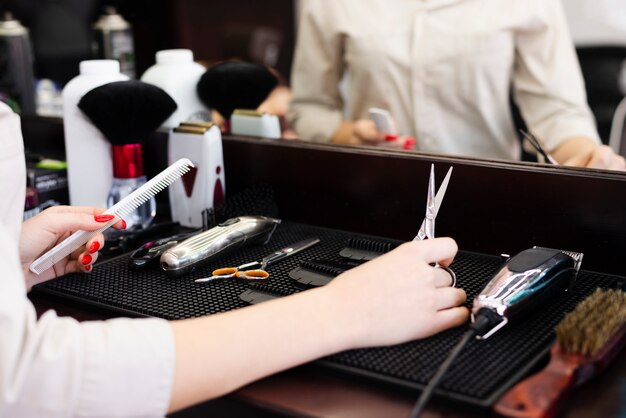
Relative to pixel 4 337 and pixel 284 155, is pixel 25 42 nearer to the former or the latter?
pixel 284 155

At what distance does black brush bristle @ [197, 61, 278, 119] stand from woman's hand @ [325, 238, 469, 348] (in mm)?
564

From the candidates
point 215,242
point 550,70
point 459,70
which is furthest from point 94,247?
point 550,70

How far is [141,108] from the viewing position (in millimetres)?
990

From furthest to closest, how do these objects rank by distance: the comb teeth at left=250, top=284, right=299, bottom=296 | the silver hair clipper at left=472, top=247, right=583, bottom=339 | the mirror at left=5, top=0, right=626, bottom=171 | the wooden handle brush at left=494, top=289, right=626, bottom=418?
the mirror at left=5, top=0, right=626, bottom=171
the comb teeth at left=250, top=284, right=299, bottom=296
the silver hair clipper at left=472, top=247, right=583, bottom=339
the wooden handle brush at left=494, top=289, right=626, bottom=418

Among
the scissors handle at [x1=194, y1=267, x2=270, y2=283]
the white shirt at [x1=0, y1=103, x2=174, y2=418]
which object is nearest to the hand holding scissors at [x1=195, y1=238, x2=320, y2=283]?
the scissors handle at [x1=194, y1=267, x2=270, y2=283]

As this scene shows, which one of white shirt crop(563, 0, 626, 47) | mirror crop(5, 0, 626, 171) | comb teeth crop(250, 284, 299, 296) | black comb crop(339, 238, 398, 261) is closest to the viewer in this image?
comb teeth crop(250, 284, 299, 296)

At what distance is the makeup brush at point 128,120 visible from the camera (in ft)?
3.19

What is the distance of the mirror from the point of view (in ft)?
5.64

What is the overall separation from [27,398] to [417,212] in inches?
22.0

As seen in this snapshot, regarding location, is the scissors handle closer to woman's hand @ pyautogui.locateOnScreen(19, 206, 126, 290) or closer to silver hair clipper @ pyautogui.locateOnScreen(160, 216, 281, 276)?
silver hair clipper @ pyautogui.locateOnScreen(160, 216, 281, 276)

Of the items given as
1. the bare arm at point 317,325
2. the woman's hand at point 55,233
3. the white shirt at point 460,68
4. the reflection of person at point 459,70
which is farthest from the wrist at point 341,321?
the white shirt at point 460,68

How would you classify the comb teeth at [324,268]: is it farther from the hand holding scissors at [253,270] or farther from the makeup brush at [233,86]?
the makeup brush at [233,86]

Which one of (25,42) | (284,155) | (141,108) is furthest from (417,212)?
(25,42)

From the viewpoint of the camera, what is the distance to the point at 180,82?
113 centimetres
